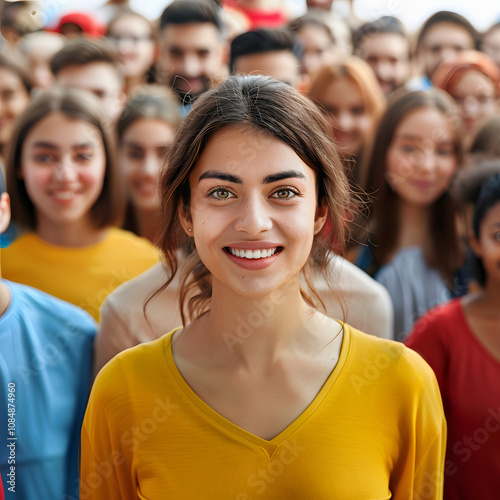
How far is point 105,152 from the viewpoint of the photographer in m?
2.71

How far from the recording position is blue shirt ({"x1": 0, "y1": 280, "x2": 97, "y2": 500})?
6.17ft

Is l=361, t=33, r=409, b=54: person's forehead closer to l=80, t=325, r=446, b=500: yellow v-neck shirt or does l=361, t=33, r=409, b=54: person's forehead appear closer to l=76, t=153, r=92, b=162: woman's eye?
l=76, t=153, r=92, b=162: woman's eye

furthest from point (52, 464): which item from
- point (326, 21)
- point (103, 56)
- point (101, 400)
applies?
point (326, 21)

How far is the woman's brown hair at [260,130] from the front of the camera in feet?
4.90

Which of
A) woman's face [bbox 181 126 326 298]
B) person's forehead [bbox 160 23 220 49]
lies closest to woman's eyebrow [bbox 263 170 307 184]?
woman's face [bbox 181 126 326 298]

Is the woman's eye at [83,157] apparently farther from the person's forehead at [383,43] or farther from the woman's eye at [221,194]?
the person's forehead at [383,43]

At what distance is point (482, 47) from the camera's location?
4.90m

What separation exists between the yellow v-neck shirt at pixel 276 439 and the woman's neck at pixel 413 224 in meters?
1.44

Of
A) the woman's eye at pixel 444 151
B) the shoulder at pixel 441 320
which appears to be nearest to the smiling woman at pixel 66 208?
the shoulder at pixel 441 320

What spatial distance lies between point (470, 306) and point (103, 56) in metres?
2.47

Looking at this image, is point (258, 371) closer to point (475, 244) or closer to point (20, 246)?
point (475, 244)

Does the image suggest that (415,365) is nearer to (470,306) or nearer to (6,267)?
(470,306)

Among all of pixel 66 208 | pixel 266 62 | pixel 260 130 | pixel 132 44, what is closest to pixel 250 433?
pixel 260 130

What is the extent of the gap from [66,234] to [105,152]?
340mm
